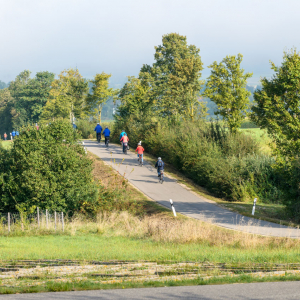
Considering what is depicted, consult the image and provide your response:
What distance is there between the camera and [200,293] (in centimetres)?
680

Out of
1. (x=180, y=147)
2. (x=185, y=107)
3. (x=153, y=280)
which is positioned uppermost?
(x=185, y=107)

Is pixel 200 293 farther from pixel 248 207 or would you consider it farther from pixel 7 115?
pixel 7 115

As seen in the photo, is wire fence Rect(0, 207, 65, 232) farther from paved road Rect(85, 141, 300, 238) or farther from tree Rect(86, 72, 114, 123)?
tree Rect(86, 72, 114, 123)

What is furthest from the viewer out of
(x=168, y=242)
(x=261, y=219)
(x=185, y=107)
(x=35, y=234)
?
(x=185, y=107)

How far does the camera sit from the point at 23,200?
22016 mm

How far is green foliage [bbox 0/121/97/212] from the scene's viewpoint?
21.6 meters

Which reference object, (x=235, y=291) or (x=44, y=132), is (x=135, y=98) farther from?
(x=235, y=291)

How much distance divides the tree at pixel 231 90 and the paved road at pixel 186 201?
778cm

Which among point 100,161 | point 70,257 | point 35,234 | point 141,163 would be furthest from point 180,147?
point 70,257

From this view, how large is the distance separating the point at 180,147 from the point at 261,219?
1432 cm

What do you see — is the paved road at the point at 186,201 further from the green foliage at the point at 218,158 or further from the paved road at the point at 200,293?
the paved road at the point at 200,293

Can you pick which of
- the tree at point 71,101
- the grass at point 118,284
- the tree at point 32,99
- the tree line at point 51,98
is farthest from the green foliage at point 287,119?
the tree at point 32,99

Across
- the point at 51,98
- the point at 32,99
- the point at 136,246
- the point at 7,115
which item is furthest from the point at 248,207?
the point at 7,115

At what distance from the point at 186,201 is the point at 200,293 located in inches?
643
